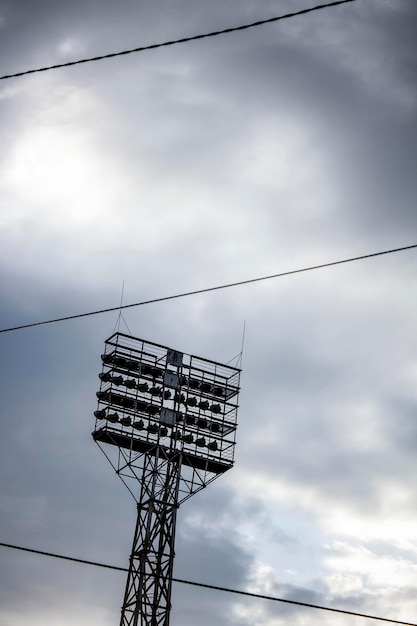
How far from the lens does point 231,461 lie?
4044 centimetres

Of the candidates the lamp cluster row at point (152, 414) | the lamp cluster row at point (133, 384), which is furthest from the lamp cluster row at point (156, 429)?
the lamp cluster row at point (133, 384)

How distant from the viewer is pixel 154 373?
129ft

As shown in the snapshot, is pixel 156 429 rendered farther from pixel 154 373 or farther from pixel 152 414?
pixel 154 373

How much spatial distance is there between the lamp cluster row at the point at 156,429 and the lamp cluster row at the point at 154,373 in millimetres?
2141

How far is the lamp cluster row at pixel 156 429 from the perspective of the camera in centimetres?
3800

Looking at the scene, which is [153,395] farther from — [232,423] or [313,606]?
[313,606]

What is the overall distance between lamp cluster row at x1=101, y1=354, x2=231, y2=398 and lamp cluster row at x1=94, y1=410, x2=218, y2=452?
7.03ft

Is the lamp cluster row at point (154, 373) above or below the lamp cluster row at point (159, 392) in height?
above

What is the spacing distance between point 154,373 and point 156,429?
8.38 feet

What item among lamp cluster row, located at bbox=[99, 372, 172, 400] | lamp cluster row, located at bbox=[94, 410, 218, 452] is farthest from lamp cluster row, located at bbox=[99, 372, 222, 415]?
lamp cluster row, located at bbox=[94, 410, 218, 452]

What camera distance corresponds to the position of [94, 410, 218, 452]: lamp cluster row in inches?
1496

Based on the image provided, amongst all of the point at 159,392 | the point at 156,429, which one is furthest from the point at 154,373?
the point at 156,429

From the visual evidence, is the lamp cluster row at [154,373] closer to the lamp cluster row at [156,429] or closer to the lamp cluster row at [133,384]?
the lamp cluster row at [133,384]

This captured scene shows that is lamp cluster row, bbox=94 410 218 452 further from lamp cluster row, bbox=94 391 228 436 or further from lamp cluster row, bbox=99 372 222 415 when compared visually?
lamp cluster row, bbox=99 372 222 415
